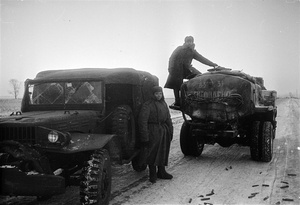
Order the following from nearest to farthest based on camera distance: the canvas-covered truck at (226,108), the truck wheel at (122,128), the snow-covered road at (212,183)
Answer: the snow-covered road at (212,183) → the truck wheel at (122,128) → the canvas-covered truck at (226,108)

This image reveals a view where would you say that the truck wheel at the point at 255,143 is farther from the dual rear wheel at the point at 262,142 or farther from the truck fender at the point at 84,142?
the truck fender at the point at 84,142

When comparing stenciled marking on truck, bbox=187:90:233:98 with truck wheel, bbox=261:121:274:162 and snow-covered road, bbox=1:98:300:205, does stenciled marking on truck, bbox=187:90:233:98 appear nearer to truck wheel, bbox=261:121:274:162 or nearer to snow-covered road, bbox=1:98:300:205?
truck wheel, bbox=261:121:274:162

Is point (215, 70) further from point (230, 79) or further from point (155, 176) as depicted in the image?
point (155, 176)

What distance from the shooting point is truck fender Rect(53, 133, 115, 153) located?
3.78 m

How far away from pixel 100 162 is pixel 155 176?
1946 mm

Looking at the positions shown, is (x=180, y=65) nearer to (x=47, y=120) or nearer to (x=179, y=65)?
(x=179, y=65)

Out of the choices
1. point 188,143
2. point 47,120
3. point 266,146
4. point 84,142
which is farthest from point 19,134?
point 266,146

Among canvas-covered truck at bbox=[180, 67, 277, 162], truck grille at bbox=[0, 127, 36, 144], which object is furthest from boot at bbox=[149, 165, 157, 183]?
truck grille at bbox=[0, 127, 36, 144]

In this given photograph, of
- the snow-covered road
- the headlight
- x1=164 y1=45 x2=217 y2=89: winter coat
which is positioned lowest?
the snow-covered road

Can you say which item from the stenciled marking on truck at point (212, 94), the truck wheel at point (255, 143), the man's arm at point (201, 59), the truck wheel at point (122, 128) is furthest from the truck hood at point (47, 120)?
the man's arm at point (201, 59)

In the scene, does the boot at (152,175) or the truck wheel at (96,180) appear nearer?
the truck wheel at (96,180)

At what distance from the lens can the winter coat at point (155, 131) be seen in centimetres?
565

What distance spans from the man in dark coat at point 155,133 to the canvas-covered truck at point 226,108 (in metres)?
1.49

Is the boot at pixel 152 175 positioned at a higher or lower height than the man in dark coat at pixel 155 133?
lower
